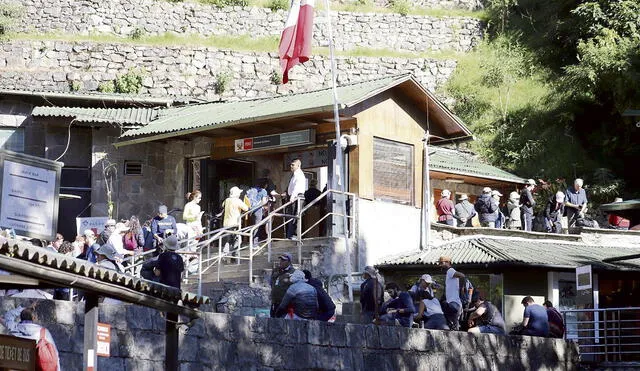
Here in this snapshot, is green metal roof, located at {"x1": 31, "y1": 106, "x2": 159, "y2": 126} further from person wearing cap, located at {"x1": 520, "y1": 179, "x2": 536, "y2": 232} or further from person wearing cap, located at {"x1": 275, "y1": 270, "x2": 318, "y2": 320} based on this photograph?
person wearing cap, located at {"x1": 275, "y1": 270, "x2": 318, "y2": 320}

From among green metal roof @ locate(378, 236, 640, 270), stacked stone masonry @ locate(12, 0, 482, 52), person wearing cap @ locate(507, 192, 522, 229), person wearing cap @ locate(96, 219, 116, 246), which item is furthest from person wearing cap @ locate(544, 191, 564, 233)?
stacked stone masonry @ locate(12, 0, 482, 52)

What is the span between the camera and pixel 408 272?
24.8 metres

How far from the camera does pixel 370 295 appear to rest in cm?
1883

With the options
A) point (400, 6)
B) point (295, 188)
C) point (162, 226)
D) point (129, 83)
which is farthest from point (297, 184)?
point (400, 6)

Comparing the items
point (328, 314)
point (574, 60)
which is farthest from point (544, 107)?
point (328, 314)

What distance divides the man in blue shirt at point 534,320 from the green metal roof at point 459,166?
Answer: 9435mm

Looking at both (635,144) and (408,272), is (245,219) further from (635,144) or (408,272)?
(635,144)

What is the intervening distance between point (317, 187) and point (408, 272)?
248cm

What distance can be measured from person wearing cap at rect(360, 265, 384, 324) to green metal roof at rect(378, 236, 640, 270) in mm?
5303

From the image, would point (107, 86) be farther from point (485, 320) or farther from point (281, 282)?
point (281, 282)

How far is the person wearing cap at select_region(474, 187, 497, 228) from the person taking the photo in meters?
27.8

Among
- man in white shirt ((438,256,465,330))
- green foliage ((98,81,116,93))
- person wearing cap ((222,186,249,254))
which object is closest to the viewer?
man in white shirt ((438,256,465,330))

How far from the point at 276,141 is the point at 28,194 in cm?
1269

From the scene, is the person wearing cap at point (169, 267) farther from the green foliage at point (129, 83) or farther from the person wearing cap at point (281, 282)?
the green foliage at point (129, 83)
